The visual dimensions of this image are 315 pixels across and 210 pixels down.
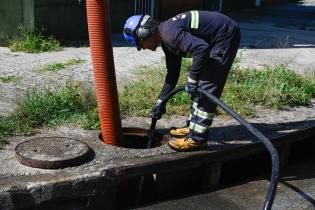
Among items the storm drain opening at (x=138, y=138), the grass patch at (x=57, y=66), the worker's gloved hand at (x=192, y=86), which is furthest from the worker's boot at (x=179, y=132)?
the grass patch at (x=57, y=66)

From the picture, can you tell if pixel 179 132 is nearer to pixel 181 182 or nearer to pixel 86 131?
pixel 181 182

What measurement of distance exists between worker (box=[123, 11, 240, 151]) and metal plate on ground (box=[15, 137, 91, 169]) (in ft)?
2.88

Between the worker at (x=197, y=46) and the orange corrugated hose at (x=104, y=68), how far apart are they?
0.22 metres

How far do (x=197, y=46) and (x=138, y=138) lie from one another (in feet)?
4.70

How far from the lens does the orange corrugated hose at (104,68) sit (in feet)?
16.2

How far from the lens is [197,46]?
4.71 meters

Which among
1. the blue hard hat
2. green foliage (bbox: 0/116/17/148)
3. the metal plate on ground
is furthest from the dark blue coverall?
green foliage (bbox: 0/116/17/148)

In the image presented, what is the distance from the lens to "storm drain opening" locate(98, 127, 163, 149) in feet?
18.3

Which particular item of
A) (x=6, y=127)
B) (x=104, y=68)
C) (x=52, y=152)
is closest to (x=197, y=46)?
(x=104, y=68)

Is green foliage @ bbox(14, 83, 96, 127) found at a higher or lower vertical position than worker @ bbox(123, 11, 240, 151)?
lower

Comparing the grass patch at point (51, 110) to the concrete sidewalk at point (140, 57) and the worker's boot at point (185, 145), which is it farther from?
the worker's boot at point (185, 145)

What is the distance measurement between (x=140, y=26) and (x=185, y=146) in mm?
1201

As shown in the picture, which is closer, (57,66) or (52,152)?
(52,152)

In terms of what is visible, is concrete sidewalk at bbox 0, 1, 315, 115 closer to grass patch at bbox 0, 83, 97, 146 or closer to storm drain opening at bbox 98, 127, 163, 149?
grass patch at bbox 0, 83, 97, 146
